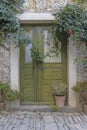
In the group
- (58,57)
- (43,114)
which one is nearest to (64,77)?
(58,57)

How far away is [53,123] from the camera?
22.5 ft

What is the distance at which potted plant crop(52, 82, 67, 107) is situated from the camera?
8156 millimetres

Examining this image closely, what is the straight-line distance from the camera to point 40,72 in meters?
8.65

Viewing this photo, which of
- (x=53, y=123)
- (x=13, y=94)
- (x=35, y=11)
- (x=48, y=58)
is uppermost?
(x=35, y=11)

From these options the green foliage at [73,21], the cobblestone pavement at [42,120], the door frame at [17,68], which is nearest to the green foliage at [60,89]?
the door frame at [17,68]

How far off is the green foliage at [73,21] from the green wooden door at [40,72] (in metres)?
0.85

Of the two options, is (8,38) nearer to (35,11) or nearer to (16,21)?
(16,21)

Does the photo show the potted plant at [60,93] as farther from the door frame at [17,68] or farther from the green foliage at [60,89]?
the door frame at [17,68]

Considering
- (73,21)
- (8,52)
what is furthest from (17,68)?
(73,21)

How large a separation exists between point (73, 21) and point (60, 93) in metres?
1.90

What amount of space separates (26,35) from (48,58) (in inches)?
40.7

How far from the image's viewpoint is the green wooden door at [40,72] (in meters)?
8.61

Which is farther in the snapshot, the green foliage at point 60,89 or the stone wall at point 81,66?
the stone wall at point 81,66

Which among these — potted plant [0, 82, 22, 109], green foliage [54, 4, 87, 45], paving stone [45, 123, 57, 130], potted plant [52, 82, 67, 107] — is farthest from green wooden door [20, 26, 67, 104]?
paving stone [45, 123, 57, 130]
